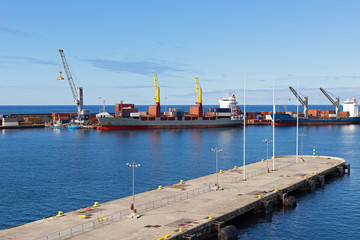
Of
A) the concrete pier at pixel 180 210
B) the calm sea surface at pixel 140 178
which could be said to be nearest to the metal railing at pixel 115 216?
the concrete pier at pixel 180 210

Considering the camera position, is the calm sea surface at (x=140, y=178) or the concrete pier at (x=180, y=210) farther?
the calm sea surface at (x=140, y=178)

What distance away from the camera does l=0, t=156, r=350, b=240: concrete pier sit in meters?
43.4

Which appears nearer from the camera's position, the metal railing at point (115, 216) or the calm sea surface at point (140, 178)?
the metal railing at point (115, 216)

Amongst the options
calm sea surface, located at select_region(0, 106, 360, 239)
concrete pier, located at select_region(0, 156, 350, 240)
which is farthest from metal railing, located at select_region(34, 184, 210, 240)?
calm sea surface, located at select_region(0, 106, 360, 239)

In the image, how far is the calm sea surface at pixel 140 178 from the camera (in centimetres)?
5534

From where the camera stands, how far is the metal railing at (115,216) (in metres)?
42.4

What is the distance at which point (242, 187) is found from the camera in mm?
66938

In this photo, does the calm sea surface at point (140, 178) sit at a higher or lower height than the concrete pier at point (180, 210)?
lower

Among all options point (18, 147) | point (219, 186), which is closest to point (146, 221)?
point (219, 186)

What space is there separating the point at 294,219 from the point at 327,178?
110ft

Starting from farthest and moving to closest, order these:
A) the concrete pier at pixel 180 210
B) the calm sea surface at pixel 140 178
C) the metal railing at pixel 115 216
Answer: the calm sea surface at pixel 140 178, the concrete pier at pixel 180 210, the metal railing at pixel 115 216

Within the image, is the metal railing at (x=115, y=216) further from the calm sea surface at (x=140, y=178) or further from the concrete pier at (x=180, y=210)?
the calm sea surface at (x=140, y=178)

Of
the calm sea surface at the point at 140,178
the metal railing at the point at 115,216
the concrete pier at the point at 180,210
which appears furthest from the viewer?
the calm sea surface at the point at 140,178

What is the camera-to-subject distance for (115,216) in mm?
49438
